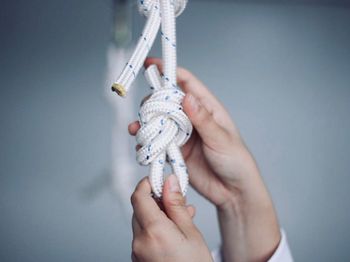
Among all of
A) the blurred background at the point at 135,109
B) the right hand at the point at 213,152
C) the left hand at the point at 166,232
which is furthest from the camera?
the blurred background at the point at 135,109

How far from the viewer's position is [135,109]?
0.93m

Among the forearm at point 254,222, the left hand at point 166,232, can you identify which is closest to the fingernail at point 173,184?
the left hand at point 166,232

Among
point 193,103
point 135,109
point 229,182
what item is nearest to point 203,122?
point 193,103

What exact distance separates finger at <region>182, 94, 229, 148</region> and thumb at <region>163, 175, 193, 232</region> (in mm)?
82

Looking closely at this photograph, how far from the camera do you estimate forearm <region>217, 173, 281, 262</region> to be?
522 mm

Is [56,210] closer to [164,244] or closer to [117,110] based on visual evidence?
[117,110]

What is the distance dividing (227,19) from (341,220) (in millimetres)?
681

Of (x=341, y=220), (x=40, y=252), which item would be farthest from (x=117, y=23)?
(x=341, y=220)

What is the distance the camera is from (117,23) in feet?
3.06

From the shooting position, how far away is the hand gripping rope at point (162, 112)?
379mm

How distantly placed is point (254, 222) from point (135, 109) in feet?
1.67

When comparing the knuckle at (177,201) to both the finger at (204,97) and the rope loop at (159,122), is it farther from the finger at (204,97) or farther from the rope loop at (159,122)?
the finger at (204,97)

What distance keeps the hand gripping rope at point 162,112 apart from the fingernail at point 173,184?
0.01 metres

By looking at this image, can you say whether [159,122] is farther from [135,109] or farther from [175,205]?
[135,109]
